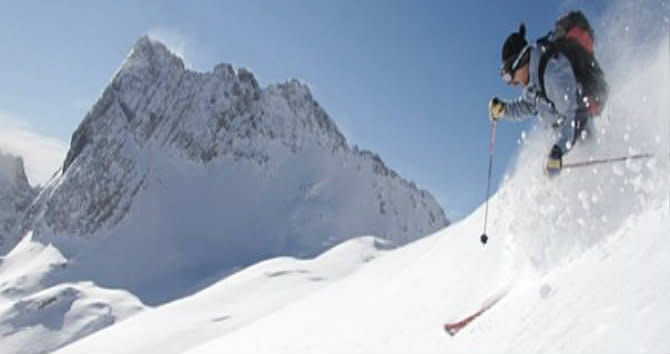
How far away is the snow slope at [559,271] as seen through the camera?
381 cm

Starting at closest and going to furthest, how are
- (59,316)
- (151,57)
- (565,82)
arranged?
(565,82), (59,316), (151,57)

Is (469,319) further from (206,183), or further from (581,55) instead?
(206,183)

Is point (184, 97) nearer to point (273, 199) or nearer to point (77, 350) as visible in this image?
point (273, 199)

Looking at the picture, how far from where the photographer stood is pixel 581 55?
6680 mm

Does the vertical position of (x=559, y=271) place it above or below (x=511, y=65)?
below

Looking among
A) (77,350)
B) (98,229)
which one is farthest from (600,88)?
(98,229)

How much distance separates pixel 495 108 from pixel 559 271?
3426 millimetres

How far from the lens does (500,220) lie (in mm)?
9750

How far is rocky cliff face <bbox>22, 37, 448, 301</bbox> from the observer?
114 metres

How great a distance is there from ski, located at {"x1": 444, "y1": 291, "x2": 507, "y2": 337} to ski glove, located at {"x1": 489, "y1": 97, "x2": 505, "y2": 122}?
259 centimetres

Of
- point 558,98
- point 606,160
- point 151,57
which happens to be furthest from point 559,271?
point 151,57

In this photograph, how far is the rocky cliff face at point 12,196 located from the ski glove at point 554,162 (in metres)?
165

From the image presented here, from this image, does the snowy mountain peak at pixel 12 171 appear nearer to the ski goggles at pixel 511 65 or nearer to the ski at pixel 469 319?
the ski goggles at pixel 511 65

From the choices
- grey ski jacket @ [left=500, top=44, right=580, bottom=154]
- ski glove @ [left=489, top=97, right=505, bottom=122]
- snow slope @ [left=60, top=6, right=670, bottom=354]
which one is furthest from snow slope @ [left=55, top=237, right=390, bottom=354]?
grey ski jacket @ [left=500, top=44, right=580, bottom=154]
